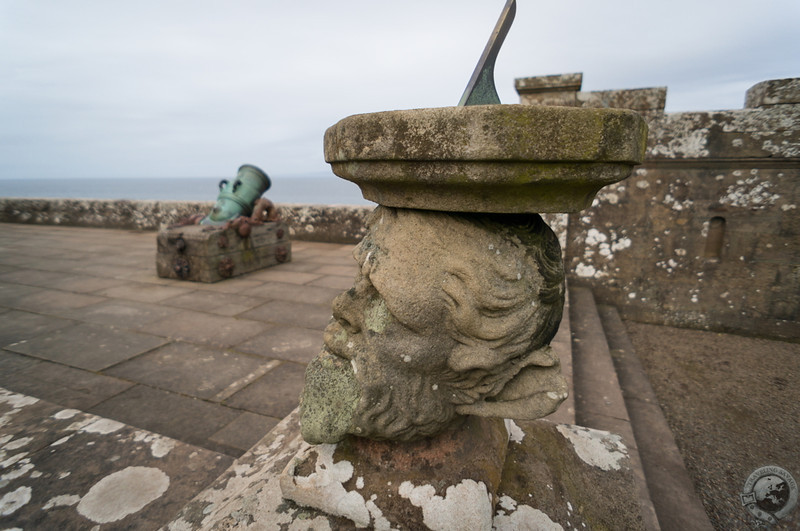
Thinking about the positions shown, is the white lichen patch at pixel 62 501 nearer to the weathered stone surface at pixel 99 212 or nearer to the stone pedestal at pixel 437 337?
the stone pedestal at pixel 437 337

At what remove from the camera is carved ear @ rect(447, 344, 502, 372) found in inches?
43.6

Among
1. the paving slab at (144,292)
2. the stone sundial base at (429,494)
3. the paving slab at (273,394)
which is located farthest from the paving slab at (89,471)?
the paving slab at (144,292)

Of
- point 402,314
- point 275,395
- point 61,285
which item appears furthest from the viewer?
point 61,285

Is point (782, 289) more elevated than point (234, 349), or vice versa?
point (782, 289)

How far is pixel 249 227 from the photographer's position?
5.38 m

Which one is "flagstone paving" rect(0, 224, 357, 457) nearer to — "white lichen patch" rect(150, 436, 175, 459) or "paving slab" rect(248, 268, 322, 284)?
"paving slab" rect(248, 268, 322, 284)

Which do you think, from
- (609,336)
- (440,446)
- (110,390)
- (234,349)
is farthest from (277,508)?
(609,336)

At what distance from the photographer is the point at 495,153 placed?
33.1 inches

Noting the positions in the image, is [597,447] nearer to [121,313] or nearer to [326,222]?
[121,313]

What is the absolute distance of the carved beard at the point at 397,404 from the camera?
1.14 metres

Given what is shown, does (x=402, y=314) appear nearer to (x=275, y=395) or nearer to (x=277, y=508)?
(x=277, y=508)

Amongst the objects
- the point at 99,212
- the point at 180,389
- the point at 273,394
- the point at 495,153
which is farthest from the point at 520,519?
the point at 99,212

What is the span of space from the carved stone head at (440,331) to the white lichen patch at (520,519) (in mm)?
308

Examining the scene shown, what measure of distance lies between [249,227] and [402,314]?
4.79 meters
